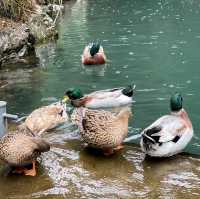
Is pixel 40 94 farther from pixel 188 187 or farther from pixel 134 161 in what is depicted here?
pixel 188 187

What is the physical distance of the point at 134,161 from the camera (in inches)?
258

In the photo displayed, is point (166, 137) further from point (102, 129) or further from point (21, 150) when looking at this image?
point (21, 150)

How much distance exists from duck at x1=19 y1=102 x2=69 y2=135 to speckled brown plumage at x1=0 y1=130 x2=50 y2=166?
160cm

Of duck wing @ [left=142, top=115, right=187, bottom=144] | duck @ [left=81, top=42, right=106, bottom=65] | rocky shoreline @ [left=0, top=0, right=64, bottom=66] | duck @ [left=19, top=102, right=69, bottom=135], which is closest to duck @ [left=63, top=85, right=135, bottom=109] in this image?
duck @ [left=19, top=102, right=69, bottom=135]

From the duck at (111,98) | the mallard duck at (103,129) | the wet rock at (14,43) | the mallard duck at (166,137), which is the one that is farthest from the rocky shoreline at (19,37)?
the mallard duck at (166,137)

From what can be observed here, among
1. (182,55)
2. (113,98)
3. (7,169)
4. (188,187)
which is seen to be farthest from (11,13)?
(188,187)

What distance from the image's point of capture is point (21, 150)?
594 cm

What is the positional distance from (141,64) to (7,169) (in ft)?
26.5

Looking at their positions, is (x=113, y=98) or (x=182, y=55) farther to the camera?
(x=182, y=55)

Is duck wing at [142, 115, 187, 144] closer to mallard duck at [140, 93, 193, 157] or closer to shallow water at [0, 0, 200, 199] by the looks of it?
mallard duck at [140, 93, 193, 157]

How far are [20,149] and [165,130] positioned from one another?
6.09ft

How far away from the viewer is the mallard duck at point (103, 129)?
655 cm

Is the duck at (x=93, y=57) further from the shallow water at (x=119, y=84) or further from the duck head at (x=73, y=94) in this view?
the duck head at (x=73, y=94)

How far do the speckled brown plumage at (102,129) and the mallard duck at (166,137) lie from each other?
354mm
